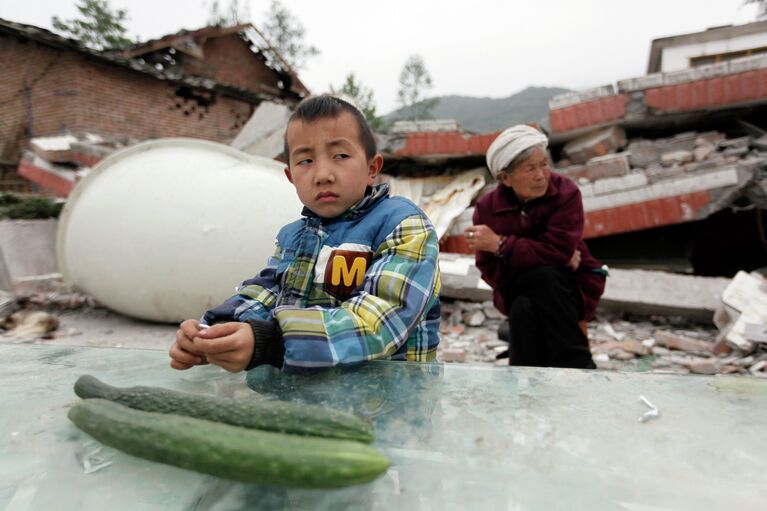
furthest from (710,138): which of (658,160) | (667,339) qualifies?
(667,339)

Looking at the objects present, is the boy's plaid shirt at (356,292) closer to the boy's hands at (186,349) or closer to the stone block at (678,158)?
the boy's hands at (186,349)

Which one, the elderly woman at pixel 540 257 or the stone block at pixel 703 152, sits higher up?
the stone block at pixel 703 152

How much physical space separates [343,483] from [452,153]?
5168 millimetres

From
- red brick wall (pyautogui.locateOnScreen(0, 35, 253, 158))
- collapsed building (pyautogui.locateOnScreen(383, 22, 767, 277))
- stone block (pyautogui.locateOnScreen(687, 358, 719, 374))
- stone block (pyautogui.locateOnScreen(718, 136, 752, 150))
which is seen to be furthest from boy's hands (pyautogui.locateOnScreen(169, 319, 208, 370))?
red brick wall (pyautogui.locateOnScreen(0, 35, 253, 158))

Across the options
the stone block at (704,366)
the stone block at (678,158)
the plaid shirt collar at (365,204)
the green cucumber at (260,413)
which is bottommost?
the stone block at (704,366)

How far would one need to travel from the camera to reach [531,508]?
645 millimetres

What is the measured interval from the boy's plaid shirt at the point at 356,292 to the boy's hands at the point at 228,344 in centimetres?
9

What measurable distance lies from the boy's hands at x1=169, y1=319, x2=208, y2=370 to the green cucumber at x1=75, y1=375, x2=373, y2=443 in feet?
0.64

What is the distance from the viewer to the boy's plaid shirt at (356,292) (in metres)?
1.08

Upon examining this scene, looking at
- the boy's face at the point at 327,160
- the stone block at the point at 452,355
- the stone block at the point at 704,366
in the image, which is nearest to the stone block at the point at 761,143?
the stone block at the point at 704,366

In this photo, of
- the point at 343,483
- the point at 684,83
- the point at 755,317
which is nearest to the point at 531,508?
the point at 343,483

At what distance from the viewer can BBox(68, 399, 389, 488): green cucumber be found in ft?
2.13

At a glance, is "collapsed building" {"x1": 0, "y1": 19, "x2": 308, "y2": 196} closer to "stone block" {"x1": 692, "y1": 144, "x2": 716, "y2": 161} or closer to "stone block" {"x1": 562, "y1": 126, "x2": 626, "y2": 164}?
"stone block" {"x1": 562, "y1": 126, "x2": 626, "y2": 164}

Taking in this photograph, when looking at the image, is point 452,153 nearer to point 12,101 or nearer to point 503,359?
point 503,359
